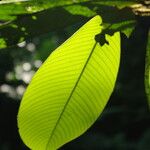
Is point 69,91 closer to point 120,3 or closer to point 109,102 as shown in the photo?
point 120,3

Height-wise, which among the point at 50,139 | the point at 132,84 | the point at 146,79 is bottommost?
the point at 132,84

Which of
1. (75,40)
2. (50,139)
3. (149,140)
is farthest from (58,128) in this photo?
(149,140)

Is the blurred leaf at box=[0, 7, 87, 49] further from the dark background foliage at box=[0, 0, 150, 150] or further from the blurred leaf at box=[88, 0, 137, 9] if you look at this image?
the dark background foliage at box=[0, 0, 150, 150]

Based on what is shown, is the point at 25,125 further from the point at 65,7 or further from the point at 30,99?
the point at 65,7

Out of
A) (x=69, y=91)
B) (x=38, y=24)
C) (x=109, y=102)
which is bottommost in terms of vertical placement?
(x=109, y=102)

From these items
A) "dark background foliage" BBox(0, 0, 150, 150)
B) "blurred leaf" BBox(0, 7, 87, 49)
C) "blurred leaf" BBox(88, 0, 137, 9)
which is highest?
"blurred leaf" BBox(88, 0, 137, 9)

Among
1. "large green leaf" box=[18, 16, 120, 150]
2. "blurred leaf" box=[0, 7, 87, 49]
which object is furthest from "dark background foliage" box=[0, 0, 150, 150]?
"blurred leaf" box=[0, 7, 87, 49]

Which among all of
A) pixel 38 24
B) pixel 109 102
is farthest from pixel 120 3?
pixel 109 102
